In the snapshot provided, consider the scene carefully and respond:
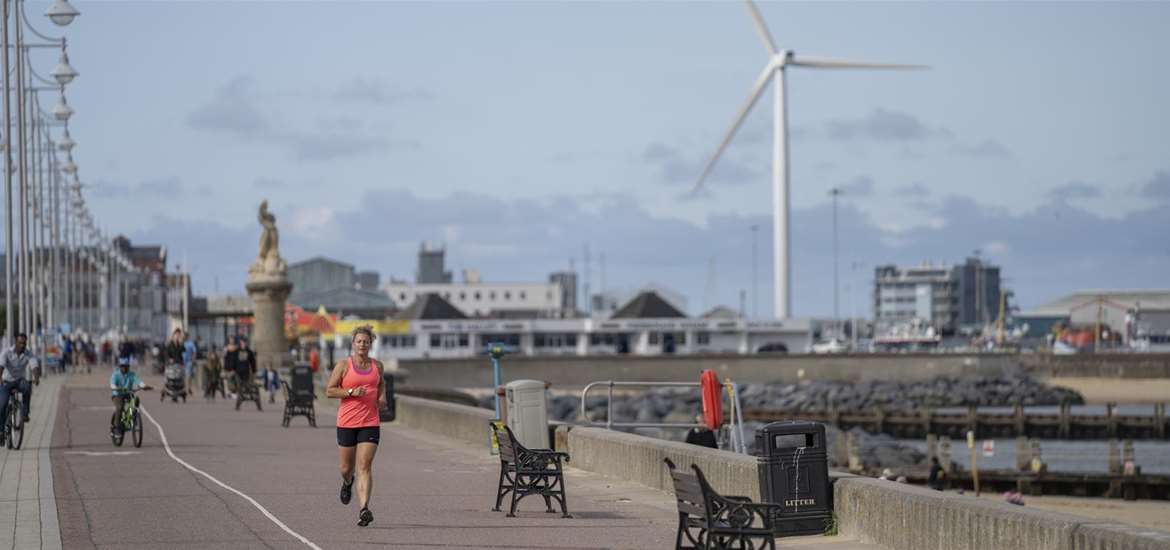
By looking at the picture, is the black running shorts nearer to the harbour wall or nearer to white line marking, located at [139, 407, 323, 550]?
white line marking, located at [139, 407, 323, 550]

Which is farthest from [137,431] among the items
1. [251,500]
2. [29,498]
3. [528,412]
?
[251,500]

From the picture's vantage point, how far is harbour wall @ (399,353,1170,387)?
108 metres

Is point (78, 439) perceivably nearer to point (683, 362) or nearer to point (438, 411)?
point (438, 411)

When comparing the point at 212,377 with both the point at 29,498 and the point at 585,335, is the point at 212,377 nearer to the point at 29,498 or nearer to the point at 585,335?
the point at 29,498

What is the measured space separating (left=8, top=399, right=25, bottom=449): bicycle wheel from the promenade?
0.69 feet

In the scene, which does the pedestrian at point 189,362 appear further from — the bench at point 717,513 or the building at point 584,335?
the building at point 584,335

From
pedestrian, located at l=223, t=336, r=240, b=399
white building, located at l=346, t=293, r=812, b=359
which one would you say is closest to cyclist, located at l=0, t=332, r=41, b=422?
pedestrian, located at l=223, t=336, r=240, b=399

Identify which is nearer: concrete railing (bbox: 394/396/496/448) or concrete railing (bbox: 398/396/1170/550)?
concrete railing (bbox: 398/396/1170/550)

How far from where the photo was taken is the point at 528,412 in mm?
22984

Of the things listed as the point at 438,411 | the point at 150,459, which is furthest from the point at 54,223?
the point at 150,459

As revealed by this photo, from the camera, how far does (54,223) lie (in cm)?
8419

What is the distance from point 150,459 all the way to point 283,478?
368cm

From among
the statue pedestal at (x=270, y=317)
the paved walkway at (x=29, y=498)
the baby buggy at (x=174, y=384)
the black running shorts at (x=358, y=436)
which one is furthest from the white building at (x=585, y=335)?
the black running shorts at (x=358, y=436)

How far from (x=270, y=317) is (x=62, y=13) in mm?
22128
